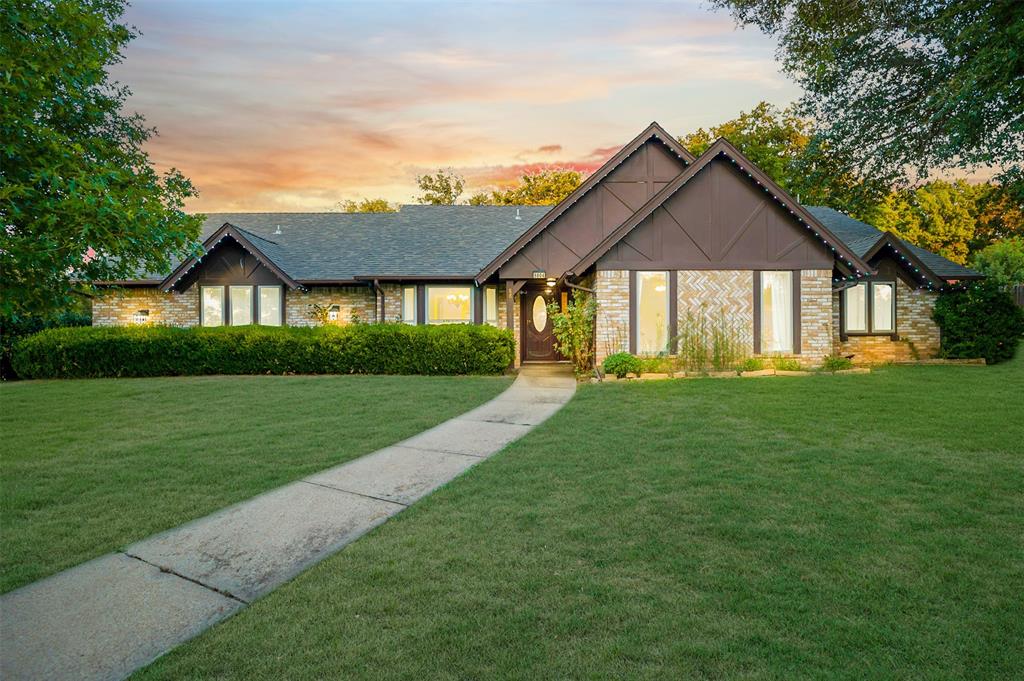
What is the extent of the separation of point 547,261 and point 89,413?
11.3m

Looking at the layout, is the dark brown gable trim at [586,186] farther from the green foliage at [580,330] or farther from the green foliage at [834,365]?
the green foliage at [834,365]

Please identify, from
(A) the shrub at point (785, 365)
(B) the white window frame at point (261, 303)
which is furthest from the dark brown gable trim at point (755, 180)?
(B) the white window frame at point (261, 303)

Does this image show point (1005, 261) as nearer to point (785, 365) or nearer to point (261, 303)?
point (785, 365)

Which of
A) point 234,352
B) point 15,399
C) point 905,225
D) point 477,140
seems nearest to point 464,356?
point 234,352

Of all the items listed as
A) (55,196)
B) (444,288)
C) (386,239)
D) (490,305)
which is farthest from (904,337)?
(55,196)

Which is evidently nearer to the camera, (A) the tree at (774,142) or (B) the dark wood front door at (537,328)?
(B) the dark wood front door at (537,328)

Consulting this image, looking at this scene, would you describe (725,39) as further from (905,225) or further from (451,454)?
(905,225)

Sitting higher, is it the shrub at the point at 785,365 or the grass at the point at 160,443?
the shrub at the point at 785,365

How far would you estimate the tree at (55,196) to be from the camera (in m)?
5.32

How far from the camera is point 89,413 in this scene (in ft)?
30.8

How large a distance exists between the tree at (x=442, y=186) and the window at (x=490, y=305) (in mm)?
28329

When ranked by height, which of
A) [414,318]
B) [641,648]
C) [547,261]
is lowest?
Answer: [641,648]

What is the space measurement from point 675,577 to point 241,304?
59.3ft

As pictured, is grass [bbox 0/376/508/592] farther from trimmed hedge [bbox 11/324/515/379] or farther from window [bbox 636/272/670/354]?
window [bbox 636/272/670/354]
